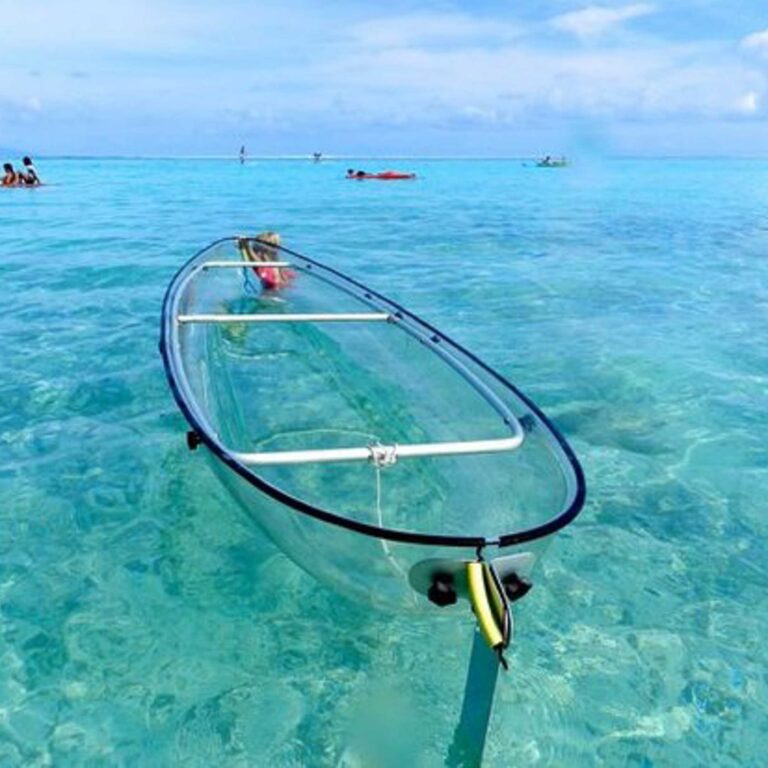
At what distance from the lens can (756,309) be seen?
11977 millimetres

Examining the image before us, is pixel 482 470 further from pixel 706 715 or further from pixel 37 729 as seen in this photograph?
pixel 37 729

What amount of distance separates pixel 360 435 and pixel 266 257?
4541mm

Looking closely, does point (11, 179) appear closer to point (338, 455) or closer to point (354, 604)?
point (354, 604)

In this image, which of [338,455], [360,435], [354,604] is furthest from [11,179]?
[338,455]

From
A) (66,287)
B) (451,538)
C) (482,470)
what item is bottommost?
(66,287)

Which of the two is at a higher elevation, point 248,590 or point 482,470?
point 482,470

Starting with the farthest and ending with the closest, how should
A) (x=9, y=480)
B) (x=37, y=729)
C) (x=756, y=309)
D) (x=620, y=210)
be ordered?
(x=620, y=210) < (x=756, y=309) < (x=9, y=480) < (x=37, y=729)

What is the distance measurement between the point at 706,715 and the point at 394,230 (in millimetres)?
19671

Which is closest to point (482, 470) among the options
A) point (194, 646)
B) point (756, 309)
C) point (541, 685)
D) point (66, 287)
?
point (541, 685)

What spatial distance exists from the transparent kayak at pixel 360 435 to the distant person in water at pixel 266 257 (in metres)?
0.03

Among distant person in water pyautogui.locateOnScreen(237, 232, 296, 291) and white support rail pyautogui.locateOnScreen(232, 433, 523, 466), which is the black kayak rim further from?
distant person in water pyautogui.locateOnScreen(237, 232, 296, 291)

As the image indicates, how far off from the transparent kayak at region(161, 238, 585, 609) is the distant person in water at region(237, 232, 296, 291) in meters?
0.03

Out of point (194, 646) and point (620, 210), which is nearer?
point (194, 646)

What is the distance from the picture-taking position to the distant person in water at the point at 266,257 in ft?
31.5
